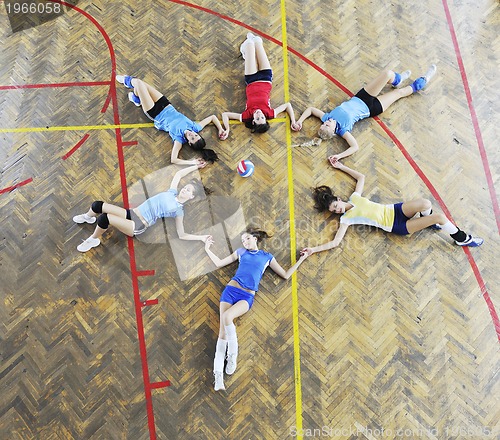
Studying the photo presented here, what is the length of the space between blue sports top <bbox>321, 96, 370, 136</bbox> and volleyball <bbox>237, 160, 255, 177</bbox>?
43.9 inches

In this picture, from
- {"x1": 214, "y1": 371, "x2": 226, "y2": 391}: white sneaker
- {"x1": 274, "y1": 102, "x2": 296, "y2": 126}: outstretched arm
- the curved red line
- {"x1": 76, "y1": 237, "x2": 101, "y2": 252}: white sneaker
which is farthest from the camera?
{"x1": 274, "y1": 102, "x2": 296, "y2": 126}: outstretched arm

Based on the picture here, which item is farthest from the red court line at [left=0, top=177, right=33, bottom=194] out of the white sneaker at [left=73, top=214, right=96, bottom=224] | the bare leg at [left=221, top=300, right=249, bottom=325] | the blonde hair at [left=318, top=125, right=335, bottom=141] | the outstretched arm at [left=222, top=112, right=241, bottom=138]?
the blonde hair at [left=318, top=125, right=335, bottom=141]

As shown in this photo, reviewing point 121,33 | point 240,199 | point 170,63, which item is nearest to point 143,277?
point 240,199

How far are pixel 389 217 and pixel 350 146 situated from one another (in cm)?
106

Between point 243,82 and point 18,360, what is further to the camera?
point 243,82

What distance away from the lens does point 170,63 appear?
6.61 meters

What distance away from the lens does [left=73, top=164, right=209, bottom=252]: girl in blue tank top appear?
5484 millimetres

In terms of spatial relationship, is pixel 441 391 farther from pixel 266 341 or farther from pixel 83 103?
pixel 83 103

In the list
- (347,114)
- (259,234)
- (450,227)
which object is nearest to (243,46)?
(347,114)

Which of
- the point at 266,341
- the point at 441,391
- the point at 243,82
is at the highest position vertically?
the point at 243,82

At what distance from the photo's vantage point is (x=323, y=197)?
563cm

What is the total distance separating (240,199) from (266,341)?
1685 millimetres

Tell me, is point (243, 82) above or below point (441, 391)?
above

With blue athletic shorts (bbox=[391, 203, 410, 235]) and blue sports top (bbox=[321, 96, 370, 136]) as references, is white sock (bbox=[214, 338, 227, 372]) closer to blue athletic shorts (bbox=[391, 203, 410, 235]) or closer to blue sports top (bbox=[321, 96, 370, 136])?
blue athletic shorts (bbox=[391, 203, 410, 235])
